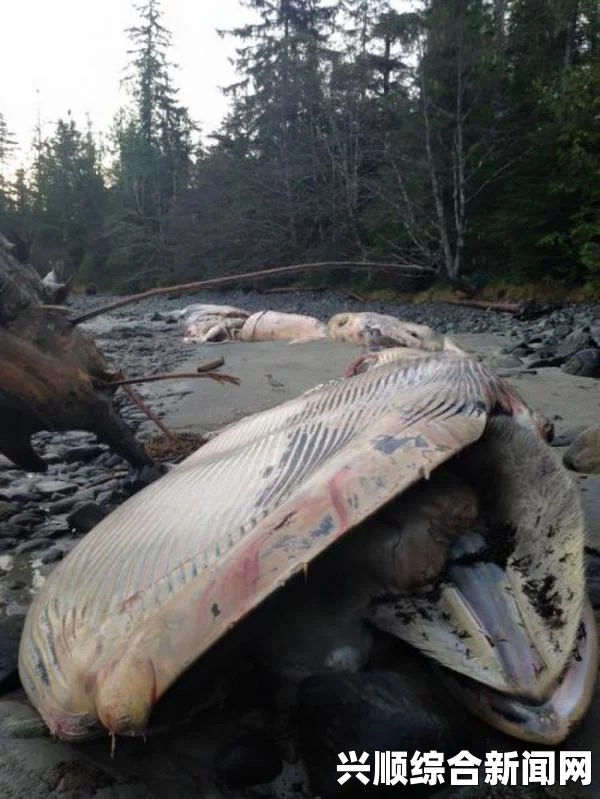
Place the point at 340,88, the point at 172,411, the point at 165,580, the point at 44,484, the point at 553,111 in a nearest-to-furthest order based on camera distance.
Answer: the point at 165,580 < the point at 44,484 < the point at 172,411 < the point at 553,111 < the point at 340,88

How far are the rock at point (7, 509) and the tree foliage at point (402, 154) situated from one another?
14.1 metres

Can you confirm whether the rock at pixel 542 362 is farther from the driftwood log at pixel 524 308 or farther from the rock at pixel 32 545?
the driftwood log at pixel 524 308

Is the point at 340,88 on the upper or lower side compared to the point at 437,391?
upper

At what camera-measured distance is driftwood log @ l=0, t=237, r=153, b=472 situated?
262 cm

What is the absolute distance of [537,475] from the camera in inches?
65.8

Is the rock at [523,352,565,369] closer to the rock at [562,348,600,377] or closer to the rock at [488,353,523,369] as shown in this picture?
the rock at [488,353,523,369]

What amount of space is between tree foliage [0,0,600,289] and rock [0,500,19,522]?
46.2 ft

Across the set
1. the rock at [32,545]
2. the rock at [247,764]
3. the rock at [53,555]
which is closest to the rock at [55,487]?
the rock at [32,545]

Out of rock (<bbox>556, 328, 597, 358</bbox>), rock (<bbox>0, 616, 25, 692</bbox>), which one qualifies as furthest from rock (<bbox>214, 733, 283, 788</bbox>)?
rock (<bbox>556, 328, 597, 358</bbox>)

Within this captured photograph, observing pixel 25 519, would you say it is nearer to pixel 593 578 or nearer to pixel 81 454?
pixel 81 454

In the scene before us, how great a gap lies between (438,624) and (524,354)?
20.9 ft

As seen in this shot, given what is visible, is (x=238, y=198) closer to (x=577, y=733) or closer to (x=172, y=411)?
(x=172, y=411)

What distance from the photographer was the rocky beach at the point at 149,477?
1.45 meters

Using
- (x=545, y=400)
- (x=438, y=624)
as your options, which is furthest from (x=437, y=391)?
(x=545, y=400)
